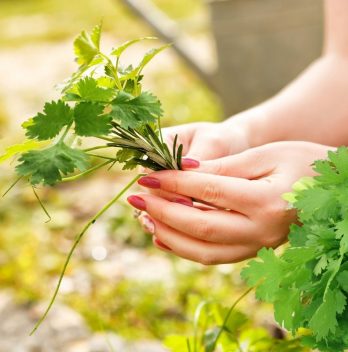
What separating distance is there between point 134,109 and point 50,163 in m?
0.15

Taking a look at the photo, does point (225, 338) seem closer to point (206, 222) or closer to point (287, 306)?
point (206, 222)

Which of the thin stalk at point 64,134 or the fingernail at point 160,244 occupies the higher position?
the thin stalk at point 64,134

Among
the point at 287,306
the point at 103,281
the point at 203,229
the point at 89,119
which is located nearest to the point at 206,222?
the point at 203,229

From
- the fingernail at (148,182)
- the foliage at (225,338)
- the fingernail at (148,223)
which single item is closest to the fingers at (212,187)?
the fingernail at (148,182)

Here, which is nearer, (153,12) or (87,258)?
→ (87,258)

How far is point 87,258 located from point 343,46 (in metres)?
1.47

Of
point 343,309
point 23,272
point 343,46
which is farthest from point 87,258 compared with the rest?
point 343,309

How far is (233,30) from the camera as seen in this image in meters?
3.89

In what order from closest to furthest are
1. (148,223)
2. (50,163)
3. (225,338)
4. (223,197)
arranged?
(50,163)
(223,197)
(148,223)
(225,338)

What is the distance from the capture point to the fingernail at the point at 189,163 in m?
1.29

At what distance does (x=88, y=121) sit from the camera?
3.34ft

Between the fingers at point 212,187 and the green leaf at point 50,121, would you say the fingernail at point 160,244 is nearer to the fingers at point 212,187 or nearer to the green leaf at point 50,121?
the fingers at point 212,187

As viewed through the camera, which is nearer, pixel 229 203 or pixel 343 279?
pixel 343 279

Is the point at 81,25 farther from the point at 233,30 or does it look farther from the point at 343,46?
the point at 343,46
